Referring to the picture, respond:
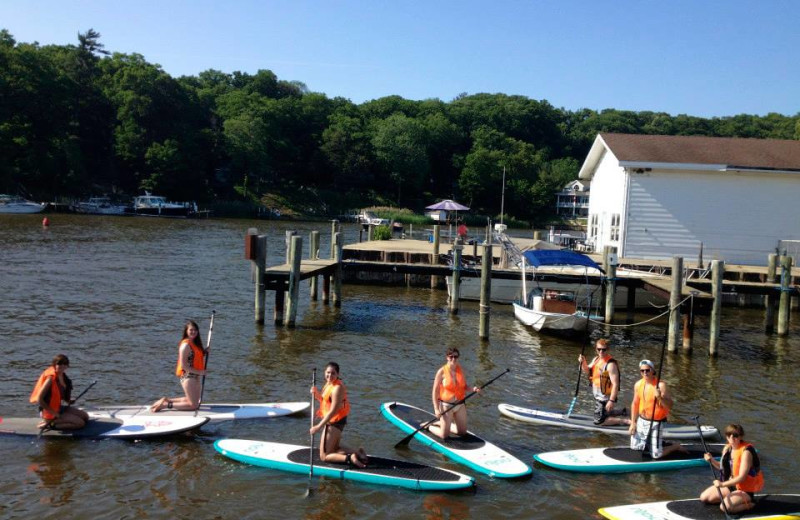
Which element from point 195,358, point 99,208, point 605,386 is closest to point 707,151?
point 605,386

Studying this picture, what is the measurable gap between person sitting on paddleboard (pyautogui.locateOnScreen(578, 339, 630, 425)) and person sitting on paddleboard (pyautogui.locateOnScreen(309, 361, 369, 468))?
Answer: 4769 mm

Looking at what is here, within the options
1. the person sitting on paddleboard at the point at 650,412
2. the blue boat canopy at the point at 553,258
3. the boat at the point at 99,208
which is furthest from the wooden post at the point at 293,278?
the boat at the point at 99,208

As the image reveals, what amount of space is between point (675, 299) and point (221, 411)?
12.5 metres

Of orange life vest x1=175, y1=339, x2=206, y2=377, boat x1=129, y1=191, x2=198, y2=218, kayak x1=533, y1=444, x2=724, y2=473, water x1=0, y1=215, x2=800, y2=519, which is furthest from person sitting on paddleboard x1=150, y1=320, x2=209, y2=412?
boat x1=129, y1=191, x2=198, y2=218

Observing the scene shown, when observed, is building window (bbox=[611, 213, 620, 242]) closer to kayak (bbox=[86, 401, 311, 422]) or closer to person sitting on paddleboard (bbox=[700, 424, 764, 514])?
kayak (bbox=[86, 401, 311, 422])

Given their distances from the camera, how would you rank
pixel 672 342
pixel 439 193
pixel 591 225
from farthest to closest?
pixel 439 193 → pixel 591 225 → pixel 672 342

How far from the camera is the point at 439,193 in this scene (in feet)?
367

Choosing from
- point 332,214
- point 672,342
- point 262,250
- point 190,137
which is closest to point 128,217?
point 190,137

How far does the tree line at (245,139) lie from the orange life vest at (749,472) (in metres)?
81.9

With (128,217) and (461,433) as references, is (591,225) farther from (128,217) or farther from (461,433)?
→ (128,217)

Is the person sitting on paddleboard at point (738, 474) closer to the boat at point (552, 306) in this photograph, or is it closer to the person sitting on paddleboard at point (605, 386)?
the person sitting on paddleboard at point (605, 386)

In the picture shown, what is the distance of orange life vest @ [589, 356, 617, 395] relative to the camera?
12719 mm

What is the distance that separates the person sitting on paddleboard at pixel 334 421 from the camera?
10.2 m

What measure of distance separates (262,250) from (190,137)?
3060 inches
